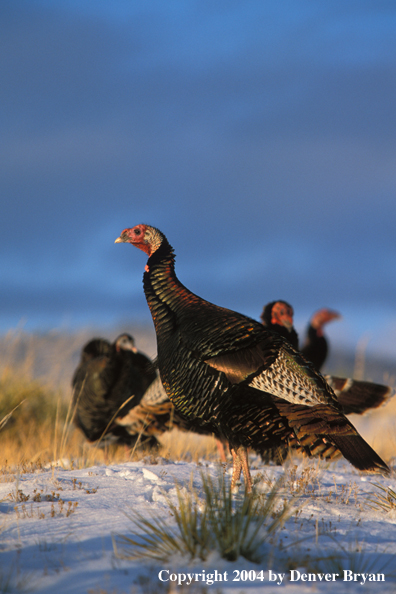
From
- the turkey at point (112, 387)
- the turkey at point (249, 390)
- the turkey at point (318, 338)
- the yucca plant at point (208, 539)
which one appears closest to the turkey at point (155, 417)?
the turkey at point (112, 387)

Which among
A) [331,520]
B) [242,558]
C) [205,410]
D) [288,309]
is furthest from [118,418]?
[242,558]

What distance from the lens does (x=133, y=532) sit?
3305 mm

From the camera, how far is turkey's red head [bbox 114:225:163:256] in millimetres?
5645

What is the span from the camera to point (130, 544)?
129 inches

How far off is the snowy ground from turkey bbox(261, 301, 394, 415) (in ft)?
5.00

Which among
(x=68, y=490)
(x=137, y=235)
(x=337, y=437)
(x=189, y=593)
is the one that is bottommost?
(x=189, y=593)

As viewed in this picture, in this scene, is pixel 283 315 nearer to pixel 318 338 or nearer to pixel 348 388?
pixel 348 388

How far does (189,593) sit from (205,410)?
2.06 meters

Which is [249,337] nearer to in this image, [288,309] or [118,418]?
[288,309]

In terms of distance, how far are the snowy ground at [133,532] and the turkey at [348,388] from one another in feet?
5.00

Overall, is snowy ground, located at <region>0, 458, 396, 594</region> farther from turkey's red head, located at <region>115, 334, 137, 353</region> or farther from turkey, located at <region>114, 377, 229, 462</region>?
turkey's red head, located at <region>115, 334, 137, 353</region>

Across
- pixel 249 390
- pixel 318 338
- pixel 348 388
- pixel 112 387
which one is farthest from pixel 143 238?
pixel 318 338

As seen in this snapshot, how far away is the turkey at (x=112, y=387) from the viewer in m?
8.57

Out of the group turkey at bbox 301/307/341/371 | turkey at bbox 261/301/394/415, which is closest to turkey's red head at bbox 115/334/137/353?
turkey at bbox 301/307/341/371
